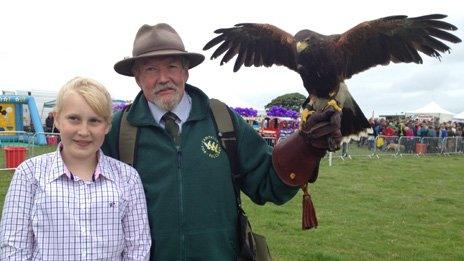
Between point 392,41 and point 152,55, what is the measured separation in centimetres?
291

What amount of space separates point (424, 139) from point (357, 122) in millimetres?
16950

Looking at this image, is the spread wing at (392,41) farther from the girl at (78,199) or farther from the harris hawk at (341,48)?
the girl at (78,199)

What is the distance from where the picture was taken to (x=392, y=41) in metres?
4.34

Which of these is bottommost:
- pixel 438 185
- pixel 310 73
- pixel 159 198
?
pixel 438 185

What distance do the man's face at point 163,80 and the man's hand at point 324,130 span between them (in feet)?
2.05

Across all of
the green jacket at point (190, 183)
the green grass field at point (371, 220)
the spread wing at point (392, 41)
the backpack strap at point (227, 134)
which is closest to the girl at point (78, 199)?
the green jacket at point (190, 183)

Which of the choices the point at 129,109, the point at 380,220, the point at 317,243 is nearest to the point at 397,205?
the point at 380,220

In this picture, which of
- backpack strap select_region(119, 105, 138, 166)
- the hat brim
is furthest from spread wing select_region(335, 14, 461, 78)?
backpack strap select_region(119, 105, 138, 166)

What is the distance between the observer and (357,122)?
14.2 ft

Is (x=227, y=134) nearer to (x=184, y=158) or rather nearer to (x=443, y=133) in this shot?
(x=184, y=158)

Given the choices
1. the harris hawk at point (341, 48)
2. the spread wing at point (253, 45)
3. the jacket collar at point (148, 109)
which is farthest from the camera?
the spread wing at point (253, 45)

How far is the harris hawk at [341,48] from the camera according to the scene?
3.72 m

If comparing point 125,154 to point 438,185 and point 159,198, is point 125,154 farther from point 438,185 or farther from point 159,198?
point 438,185

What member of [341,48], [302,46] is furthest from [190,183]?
[341,48]
